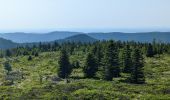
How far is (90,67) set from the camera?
8244 cm

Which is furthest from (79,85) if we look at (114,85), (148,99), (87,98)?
(148,99)

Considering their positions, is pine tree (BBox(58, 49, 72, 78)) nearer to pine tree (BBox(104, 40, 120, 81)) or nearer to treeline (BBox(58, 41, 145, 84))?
treeline (BBox(58, 41, 145, 84))

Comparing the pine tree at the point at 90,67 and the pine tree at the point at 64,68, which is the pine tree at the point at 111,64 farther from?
the pine tree at the point at 64,68

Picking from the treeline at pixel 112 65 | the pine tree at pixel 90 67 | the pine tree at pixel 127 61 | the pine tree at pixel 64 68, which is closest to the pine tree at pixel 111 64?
the treeline at pixel 112 65

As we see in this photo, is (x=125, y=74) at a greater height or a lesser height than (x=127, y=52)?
lesser

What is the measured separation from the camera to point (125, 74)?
8519 cm

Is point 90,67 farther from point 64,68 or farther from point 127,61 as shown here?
point 127,61

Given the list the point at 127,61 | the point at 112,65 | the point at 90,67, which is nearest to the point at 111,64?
the point at 112,65

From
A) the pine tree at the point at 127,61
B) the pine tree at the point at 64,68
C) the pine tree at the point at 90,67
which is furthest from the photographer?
the pine tree at the point at 127,61

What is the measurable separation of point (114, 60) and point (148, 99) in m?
32.1

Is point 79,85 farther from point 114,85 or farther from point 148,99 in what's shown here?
point 148,99

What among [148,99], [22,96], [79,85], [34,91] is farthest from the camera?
[79,85]

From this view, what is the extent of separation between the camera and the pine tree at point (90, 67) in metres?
81.9

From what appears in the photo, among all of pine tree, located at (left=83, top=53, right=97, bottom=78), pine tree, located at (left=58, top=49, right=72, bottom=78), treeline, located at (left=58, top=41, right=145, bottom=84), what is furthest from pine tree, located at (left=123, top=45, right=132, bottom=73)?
pine tree, located at (left=58, top=49, right=72, bottom=78)
